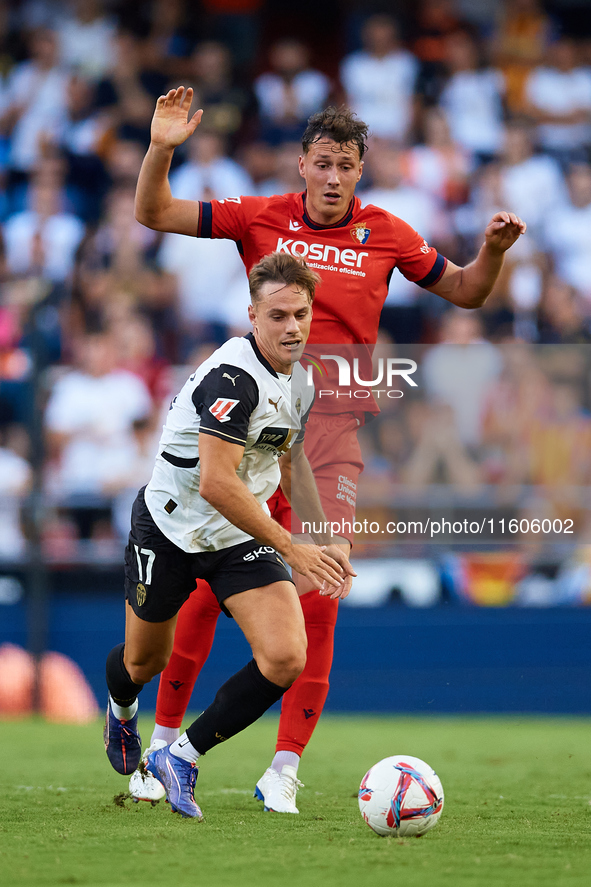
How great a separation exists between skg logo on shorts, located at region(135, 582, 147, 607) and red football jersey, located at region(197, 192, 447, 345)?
4.25 feet

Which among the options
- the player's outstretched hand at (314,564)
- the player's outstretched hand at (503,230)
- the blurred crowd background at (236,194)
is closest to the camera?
the player's outstretched hand at (314,564)

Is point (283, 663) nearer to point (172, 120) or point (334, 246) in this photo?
point (334, 246)

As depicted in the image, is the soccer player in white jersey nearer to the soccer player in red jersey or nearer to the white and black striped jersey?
the white and black striped jersey

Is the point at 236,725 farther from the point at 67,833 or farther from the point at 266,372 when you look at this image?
the point at 266,372

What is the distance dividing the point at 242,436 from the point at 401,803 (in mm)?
1390

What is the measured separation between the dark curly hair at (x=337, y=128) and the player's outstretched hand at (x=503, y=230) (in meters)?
0.63

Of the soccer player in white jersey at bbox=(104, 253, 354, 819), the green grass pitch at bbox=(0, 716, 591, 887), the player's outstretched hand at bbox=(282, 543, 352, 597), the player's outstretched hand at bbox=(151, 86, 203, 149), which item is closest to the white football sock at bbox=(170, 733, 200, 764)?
the soccer player in white jersey at bbox=(104, 253, 354, 819)

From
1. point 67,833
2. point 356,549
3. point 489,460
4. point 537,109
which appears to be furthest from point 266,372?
point 537,109

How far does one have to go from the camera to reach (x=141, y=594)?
14.1 feet

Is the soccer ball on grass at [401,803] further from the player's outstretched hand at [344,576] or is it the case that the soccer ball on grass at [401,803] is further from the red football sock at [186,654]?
the red football sock at [186,654]

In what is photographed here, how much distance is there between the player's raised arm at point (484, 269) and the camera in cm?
461

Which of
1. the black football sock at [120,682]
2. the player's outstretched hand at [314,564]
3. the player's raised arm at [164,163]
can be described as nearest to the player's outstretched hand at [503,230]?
the player's raised arm at [164,163]

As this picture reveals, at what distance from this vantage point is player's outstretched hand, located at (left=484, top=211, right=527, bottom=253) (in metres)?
4.59

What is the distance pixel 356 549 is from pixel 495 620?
51.0 inches
